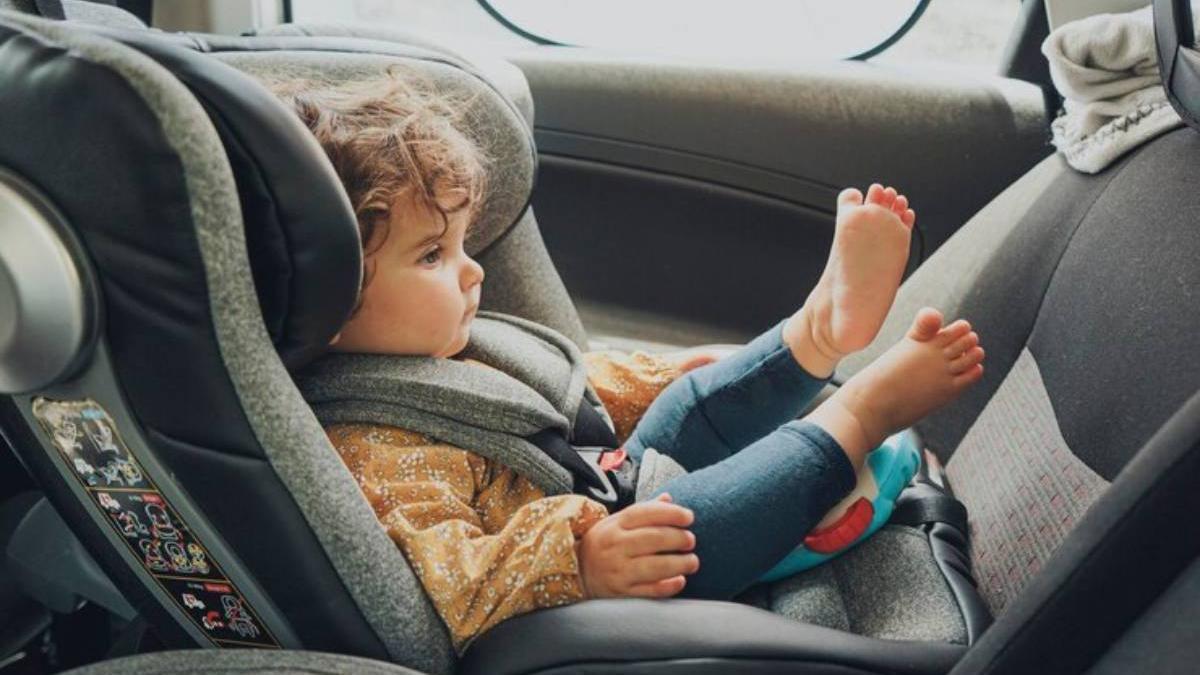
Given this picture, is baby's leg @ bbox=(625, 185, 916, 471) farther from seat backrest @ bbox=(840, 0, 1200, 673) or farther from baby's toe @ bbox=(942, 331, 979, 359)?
seat backrest @ bbox=(840, 0, 1200, 673)

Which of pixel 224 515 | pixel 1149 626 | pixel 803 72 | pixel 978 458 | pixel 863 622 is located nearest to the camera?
pixel 1149 626

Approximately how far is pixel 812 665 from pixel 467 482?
1.12 ft

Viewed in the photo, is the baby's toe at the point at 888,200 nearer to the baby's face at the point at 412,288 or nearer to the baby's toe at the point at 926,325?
the baby's toe at the point at 926,325

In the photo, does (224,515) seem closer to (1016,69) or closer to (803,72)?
(803,72)

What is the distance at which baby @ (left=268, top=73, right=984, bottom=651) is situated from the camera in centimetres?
96

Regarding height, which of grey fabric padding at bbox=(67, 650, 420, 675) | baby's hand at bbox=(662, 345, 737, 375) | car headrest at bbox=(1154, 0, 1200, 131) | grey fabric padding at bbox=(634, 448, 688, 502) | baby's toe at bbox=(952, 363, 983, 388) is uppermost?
car headrest at bbox=(1154, 0, 1200, 131)

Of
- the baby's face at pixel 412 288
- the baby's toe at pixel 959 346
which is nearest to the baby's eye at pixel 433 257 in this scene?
the baby's face at pixel 412 288

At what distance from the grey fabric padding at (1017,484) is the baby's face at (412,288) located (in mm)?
516

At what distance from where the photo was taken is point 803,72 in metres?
1.75

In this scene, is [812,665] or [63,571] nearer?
[812,665]

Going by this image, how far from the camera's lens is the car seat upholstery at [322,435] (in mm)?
740

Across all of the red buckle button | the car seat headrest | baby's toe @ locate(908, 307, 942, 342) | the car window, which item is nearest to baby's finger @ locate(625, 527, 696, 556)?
the red buckle button

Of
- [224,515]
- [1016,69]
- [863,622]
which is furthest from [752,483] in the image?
[1016,69]

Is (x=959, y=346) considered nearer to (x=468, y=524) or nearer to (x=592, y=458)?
(x=592, y=458)
